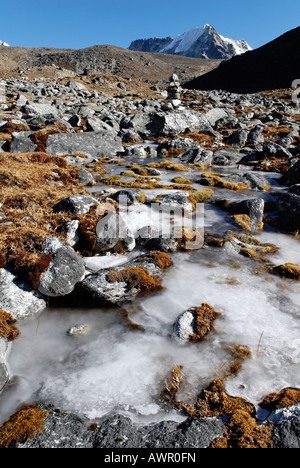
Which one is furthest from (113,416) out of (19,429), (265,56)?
(265,56)

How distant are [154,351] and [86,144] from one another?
19.3 metres

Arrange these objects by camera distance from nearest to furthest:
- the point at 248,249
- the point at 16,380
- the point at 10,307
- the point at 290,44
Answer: the point at 16,380, the point at 10,307, the point at 248,249, the point at 290,44

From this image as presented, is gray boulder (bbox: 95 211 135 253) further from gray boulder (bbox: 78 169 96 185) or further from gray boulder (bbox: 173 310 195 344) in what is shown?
gray boulder (bbox: 78 169 96 185)

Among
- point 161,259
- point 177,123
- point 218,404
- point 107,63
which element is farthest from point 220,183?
point 107,63

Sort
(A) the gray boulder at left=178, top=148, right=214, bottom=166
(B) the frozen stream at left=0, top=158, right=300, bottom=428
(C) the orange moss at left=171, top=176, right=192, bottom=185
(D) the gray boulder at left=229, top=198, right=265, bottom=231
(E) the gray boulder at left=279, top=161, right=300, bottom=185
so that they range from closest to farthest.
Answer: (B) the frozen stream at left=0, top=158, right=300, bottom=428, (D) the gray boulder at left=229, top=198, right=265, bottom=231, (E) the gray boulder at left=279, top=161, right=300, bottom=185, (C) the orange moss at left=171, top=176, right=192, bottom=185, (A) the gray boulder at left=178, top=148, right=214, bottom=166

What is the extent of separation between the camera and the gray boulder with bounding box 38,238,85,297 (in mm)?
6480

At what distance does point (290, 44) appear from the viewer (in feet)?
265

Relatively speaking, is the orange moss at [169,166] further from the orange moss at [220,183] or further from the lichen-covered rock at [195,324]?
the lichen-covered rock at [195,324]

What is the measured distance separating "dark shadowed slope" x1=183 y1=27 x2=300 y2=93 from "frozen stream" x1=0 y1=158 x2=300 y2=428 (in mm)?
78775

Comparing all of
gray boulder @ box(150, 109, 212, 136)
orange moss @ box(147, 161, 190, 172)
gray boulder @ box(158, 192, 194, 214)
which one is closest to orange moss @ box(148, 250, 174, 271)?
gray boulder @ box(158, 192, 194, 214)

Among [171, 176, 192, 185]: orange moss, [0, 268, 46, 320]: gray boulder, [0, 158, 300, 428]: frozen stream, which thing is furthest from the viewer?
[171, 176, 192, 185]: orange moss

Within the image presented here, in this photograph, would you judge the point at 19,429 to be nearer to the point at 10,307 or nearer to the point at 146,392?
the point at 146,392

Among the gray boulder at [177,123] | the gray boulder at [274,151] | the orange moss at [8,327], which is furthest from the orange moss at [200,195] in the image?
the gray boulder at [177,123]
